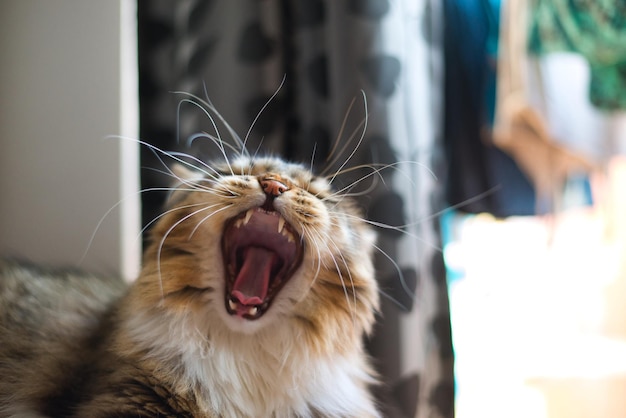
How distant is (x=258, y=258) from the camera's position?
947mm

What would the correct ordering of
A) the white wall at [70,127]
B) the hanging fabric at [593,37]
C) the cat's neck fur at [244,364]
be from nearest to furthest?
the cat's neck fur at [244,364]
the hanging fabric at [593,37]
the white wall at [70,127]

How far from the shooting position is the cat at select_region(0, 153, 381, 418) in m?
0.85

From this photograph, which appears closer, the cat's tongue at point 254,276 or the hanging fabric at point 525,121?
the cat's tongue at point 254,276

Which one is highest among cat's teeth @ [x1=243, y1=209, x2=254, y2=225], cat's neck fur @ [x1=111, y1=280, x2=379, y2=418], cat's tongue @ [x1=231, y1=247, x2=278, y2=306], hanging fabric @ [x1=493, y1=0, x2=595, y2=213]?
hanging fabric @ [x1=493, y1=0, x2=595, y2=213]

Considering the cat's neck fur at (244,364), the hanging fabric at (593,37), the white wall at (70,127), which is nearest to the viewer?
the cat's neck fur at (244,364)

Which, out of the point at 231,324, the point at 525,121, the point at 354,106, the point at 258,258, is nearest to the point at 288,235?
the point at 258,258

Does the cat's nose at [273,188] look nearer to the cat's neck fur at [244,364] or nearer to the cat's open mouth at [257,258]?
the cat's open mouth at [257,258]

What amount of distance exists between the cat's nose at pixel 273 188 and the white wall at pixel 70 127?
2.02 feet

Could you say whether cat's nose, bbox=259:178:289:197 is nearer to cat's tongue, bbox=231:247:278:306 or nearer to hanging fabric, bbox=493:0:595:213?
cat's tongue, bbox=231:247:278:306

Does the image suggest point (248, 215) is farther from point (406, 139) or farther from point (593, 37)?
point (593, 37)

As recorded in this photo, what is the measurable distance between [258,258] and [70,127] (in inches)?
30.9

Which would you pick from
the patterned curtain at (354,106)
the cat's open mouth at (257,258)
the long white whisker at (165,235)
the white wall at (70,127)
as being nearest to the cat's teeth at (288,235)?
the cat's open mouth at (257,258)

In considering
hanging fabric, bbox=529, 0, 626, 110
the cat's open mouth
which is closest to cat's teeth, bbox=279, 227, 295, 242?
the cat's open mouth

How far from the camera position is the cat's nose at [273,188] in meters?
0.88
